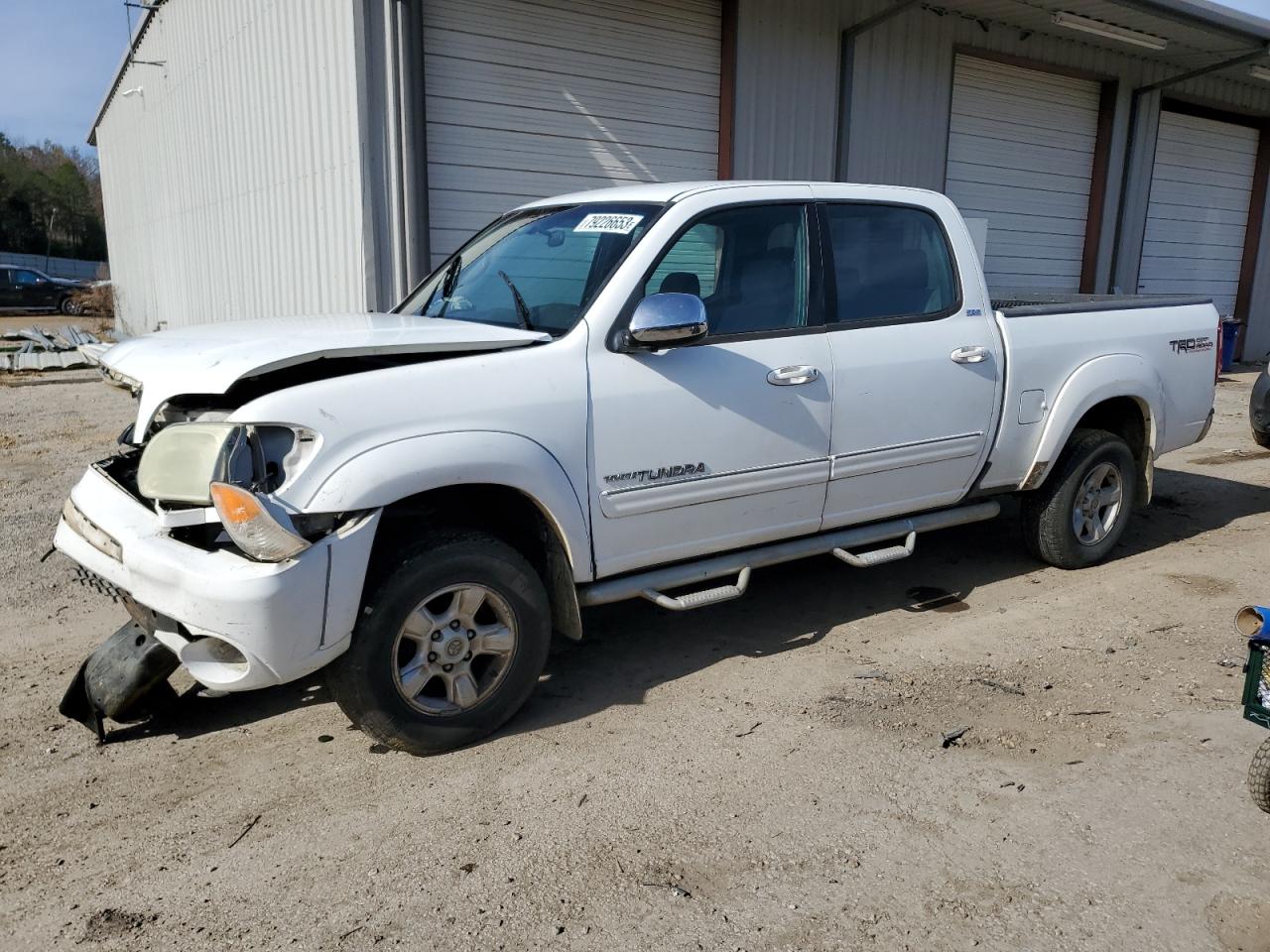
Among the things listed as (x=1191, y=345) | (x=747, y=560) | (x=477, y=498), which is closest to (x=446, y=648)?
(x=477, y=498)

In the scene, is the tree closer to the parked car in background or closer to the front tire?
the parked car in background

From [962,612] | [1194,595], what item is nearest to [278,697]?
[962,612]

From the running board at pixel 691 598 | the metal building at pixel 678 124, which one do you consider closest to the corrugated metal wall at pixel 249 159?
the metal building at pixel 678 124

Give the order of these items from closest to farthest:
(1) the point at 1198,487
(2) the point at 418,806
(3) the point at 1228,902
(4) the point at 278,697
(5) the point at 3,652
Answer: (3) the point at 1228,902, (2) the point at 418,806, (4) the point at 278,697, (5) the point at 3,652, (1) the point at 1198,487

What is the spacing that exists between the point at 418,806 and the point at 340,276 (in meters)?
6.90

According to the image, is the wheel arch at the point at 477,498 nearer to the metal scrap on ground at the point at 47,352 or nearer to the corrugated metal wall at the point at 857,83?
the corrugated metal wall at the point at 857,83

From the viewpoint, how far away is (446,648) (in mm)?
3572

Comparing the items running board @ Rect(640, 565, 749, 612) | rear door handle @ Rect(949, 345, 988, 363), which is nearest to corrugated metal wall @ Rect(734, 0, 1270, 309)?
rear door handle @ Rect(949, 345, 988, 363)

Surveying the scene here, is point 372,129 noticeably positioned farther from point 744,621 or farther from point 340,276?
point 744,621

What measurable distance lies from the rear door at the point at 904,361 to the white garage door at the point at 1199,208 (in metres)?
12.8

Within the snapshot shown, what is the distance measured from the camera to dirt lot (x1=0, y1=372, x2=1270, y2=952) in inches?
108

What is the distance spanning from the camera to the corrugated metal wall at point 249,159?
8.91 meters

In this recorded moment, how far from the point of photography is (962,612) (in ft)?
16.9

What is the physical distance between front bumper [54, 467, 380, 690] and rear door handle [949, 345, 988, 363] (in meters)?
2.95
